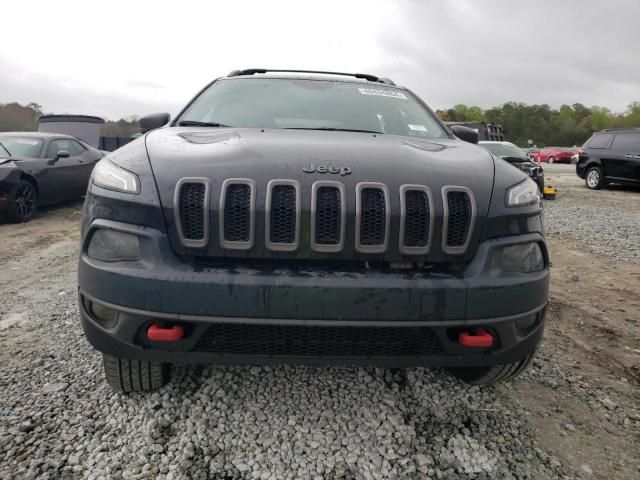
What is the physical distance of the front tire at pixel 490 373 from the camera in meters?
2.22

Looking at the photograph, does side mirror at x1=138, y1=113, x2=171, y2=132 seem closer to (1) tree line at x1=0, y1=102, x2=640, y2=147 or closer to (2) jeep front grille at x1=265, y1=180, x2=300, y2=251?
(2) jeep front grille at x1=265, y1=180, x2=300, y2=251

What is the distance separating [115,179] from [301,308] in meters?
0.92

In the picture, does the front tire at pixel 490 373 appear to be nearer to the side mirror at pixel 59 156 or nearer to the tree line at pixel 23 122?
the side mirror at pixel 59 156

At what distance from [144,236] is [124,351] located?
1.49 ft

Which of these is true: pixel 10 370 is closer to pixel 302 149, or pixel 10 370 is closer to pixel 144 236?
pixel 144 236

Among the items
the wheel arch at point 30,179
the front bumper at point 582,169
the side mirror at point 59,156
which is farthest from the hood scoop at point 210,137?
the front bumper at point 582,169

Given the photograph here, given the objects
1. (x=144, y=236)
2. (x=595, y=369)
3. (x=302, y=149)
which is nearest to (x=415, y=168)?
(x=302, y=149)

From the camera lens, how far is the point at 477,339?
1.82 metres

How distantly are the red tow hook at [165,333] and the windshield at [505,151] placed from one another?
33.4ft

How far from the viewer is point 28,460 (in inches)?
73.4

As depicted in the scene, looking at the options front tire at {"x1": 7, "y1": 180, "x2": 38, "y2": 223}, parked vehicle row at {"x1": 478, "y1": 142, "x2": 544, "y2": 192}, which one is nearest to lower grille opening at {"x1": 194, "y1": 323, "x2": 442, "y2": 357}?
front tire at {"x1": 7, "y1": 180, "x2": 38, "y2": 223}

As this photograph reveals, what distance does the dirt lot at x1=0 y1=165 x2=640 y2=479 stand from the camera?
6.19 feet

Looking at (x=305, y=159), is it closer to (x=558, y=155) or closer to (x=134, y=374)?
(x=134, y=374)

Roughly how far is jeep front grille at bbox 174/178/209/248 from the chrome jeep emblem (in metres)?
0.39
